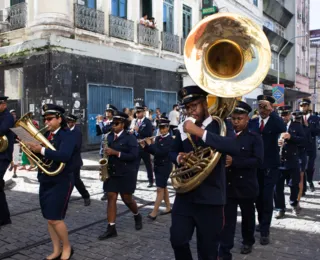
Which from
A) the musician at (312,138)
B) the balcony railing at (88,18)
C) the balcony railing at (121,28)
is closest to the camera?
the musician at (312,138)

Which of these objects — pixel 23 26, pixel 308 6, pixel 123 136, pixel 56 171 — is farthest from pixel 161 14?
pixel 308 6

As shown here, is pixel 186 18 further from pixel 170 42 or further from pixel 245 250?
pixel 245 250

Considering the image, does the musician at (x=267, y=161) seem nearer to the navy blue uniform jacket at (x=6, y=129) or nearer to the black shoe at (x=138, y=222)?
the black shoe at (x=138, y=222)

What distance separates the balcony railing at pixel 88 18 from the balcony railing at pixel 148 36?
2518 millimetres

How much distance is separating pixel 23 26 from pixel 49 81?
116 inches

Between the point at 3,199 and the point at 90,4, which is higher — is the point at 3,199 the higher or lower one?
the lower one

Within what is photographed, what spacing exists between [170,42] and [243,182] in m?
16.3

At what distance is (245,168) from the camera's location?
451cm

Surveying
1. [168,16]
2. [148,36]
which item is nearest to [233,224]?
[148,36]

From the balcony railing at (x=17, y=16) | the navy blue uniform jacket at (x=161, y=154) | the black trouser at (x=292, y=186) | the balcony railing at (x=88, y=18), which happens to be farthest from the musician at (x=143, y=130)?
the balcony railing at (x=17, y=16)

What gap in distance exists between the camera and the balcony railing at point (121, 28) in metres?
16.2

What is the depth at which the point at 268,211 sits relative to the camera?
5.04m

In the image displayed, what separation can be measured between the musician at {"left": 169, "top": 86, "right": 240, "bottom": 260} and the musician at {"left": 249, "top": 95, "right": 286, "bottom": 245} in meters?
1.99

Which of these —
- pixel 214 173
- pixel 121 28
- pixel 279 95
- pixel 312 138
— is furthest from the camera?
pixel 279 95
